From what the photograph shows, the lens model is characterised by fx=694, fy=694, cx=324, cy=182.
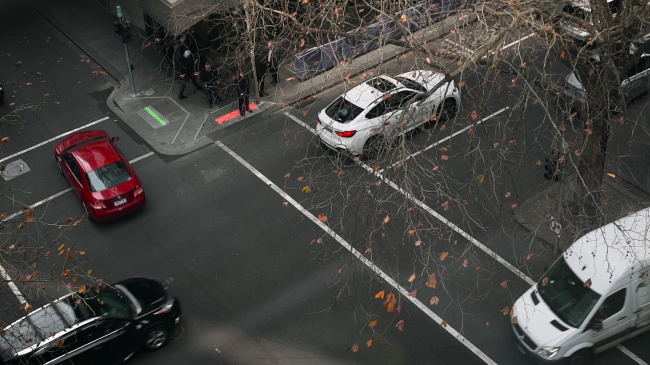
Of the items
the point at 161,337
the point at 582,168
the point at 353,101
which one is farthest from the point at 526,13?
the point at 161,337

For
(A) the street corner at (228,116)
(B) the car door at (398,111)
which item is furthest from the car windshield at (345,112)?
(A) the street corner at (228,116)

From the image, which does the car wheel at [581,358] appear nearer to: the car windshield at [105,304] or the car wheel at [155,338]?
the car wheel at [155,338]

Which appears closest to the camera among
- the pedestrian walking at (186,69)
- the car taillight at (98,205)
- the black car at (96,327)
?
the black car at (96,327)

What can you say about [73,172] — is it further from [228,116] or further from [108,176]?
[228,116]

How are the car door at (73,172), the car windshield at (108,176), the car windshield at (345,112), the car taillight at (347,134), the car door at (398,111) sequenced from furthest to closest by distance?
1. the car windshield at (345,112)
2. the car taillight at (347,134)
3. the car door at (73,172)
4. the car windshield at (108,176)
5. the car door at (398,111)

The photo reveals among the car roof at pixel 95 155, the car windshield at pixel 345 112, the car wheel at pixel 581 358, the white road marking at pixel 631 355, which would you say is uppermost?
the car windshield at pixel 345 112

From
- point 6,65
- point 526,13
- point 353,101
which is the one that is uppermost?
point 526,13

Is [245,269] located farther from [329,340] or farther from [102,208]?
[102,208]
